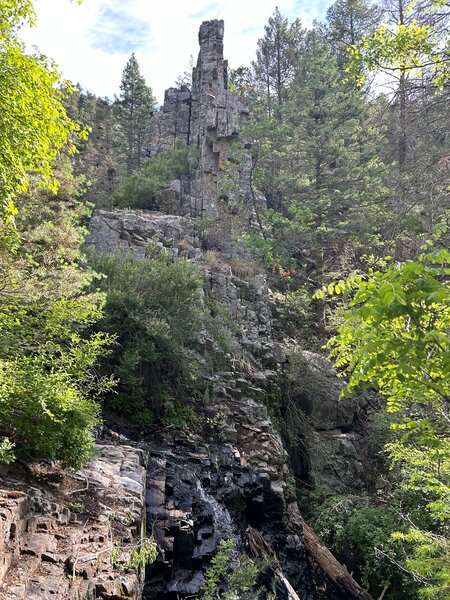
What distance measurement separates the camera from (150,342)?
376 inches

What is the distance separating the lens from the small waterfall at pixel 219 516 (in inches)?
299

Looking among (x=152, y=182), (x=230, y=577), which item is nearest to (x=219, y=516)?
(x=230, y=577)

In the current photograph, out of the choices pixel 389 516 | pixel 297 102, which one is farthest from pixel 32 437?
pixel 297 102

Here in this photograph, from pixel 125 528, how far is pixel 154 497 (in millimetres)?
1900

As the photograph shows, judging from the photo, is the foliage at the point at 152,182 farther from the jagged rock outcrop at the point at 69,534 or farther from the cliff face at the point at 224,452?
the jagged rock outcrop at the point at 69,534

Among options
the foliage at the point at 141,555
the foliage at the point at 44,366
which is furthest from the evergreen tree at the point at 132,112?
the foliage at the point at 141,555

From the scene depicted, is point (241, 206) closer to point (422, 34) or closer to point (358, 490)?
point (358, 490)

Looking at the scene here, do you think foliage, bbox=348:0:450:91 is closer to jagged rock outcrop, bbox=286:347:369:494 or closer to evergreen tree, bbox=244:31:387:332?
jagged rock outcrop, bbox=286:347:369:494

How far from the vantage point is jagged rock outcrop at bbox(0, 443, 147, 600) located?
347 cm

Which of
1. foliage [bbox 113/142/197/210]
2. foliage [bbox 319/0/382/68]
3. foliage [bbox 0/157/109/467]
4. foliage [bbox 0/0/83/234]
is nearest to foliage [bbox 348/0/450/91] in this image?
foliage [bbox 0/0/83/234]

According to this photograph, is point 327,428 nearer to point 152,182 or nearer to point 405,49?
point 405,49

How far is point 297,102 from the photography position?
21.5 meters

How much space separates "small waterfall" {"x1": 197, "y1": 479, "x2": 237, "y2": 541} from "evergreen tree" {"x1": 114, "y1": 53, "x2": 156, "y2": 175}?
27343mm

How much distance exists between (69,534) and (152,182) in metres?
18.6
